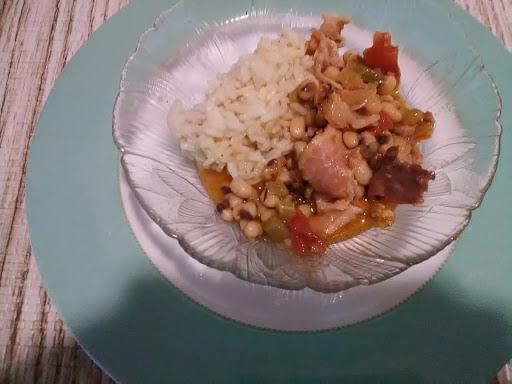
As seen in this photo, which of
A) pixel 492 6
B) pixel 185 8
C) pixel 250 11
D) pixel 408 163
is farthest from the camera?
pixel 492 6

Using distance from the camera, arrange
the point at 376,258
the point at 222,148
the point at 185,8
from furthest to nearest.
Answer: the point at 185,8, the point at 222,148, the point at 376,258

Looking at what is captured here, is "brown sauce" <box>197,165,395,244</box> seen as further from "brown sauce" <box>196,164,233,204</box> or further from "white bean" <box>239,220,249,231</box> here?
"white bean" <box>239,220,249,231</box>

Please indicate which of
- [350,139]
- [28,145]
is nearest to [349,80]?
[350,139]

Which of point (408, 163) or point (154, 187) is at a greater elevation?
point (408, 163)

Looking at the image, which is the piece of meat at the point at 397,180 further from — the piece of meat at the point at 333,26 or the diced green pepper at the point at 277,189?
the piece of meat at the point at 333,26

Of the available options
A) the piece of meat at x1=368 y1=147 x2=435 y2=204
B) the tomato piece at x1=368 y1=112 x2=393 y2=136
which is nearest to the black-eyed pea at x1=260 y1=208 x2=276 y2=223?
the piece of meat at x1=368 y1=147 x2=435 y2=204

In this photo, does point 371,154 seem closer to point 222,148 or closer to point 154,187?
point 222,148

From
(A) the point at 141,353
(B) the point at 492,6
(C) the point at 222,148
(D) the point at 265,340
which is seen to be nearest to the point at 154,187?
(C) the point at 222,148
